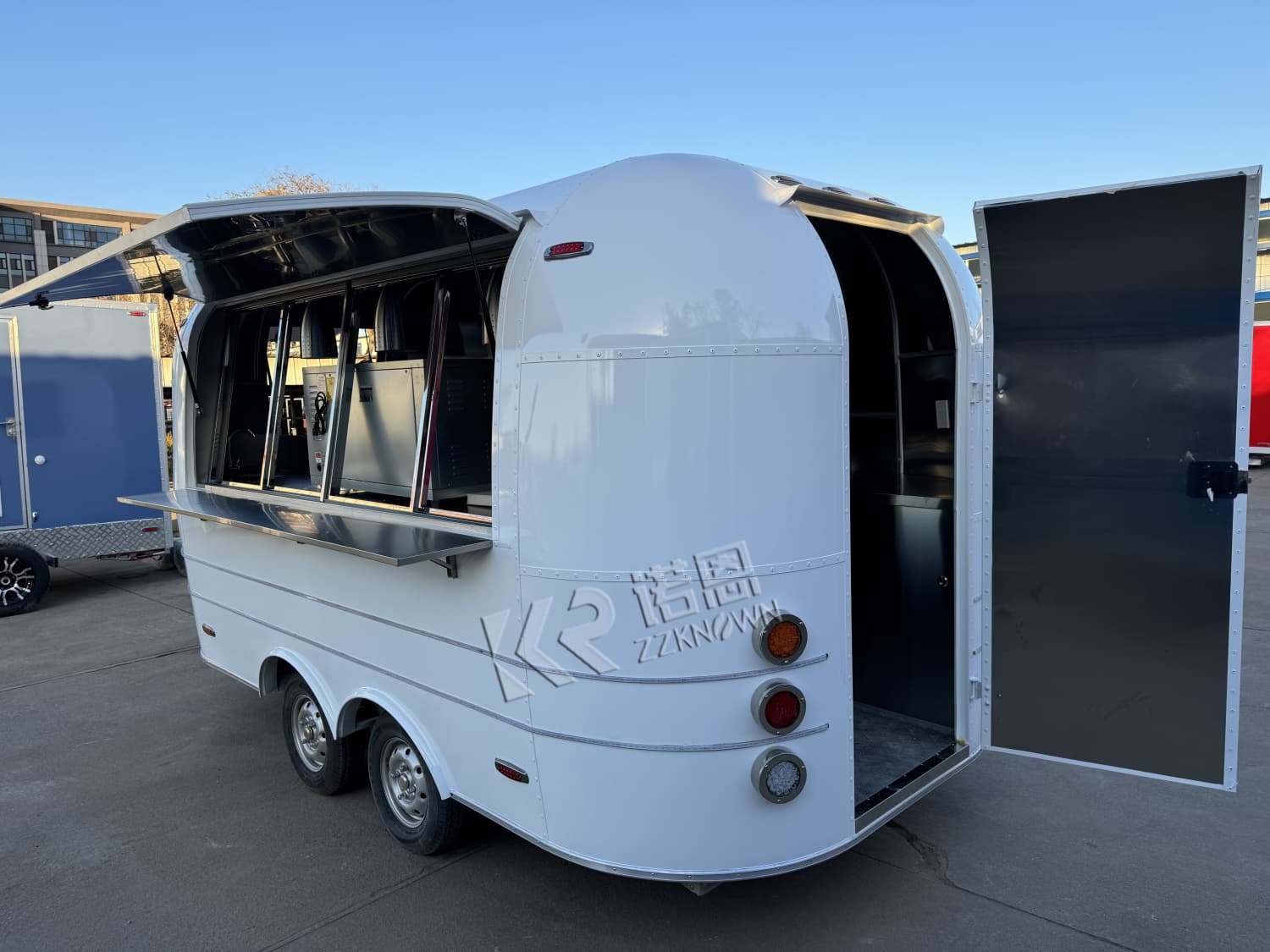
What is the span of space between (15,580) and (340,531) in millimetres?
7313

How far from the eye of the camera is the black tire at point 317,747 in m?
4.24

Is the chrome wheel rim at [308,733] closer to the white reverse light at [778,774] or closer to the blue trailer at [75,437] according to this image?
the white reverse light at [778,774]

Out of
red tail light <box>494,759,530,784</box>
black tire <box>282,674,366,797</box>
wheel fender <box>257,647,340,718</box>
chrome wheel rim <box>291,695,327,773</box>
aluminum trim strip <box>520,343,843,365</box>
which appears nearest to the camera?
aluminum trim strip <box>520,343,843,365</box>

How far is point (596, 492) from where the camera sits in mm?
2678

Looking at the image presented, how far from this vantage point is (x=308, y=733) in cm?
448

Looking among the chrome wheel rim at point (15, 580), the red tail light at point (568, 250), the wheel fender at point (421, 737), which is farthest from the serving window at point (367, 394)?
the chrome wheel rim at point (15, 580)

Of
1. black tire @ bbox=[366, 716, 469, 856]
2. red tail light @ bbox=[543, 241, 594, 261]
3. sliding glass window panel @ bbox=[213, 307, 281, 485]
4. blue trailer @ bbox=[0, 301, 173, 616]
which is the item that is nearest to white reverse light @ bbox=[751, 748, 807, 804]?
black tire @ bbox=[366, 716, 469, 856]

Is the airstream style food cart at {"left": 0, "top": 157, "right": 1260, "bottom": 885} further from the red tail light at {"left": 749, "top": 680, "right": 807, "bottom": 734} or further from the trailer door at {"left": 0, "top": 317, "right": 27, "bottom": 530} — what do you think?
the trailer door at {"left": 0, "top": 317, "right": 27, "bottom": 530}

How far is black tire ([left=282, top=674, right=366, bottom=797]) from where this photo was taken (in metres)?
4.24

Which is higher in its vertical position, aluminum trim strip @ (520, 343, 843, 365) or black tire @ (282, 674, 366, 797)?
aluminum trim strip @ (520, 343, 843, 365)

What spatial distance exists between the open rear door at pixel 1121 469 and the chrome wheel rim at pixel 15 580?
908 cm

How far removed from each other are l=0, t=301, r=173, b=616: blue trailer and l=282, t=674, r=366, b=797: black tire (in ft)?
18.8

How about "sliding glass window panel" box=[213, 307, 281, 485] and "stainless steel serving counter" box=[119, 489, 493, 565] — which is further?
"sliding glass window panel" box=[213, 307, 281, 485]

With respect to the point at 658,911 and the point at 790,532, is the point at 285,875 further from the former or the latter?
the point at 790,532
